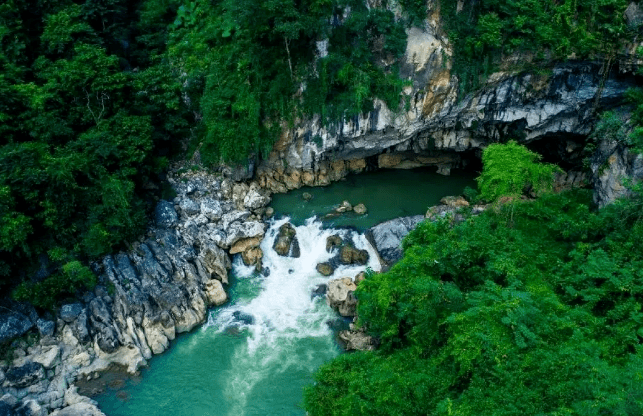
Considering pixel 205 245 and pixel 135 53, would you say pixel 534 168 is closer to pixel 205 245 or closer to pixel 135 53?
pixel 205 245

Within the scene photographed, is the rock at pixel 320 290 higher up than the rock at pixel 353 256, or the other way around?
the rock at pixel 353 256

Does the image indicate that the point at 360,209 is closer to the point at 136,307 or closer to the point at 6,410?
the point at 136,307

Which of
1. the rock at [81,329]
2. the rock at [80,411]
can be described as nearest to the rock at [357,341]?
the rock at [80,411]

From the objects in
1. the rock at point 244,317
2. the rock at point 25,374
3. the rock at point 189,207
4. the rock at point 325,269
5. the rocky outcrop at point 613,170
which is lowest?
the rock at point 25,374

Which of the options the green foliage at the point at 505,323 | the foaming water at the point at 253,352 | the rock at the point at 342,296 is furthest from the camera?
the rock at the point at 342,296

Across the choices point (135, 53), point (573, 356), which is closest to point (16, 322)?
point (135, 53)

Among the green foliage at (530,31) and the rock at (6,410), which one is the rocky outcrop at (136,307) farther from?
the green foliage at (530,31)

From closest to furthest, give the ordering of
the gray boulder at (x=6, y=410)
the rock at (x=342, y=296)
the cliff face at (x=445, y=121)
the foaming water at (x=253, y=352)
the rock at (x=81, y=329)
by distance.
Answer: the gray boulder at (x=6, y=410), the foaming water at (x=253, y=352), the rock at (x=81, y=329), the rock at (x=342, y=296), the cliff face at (x=445, y=121)
